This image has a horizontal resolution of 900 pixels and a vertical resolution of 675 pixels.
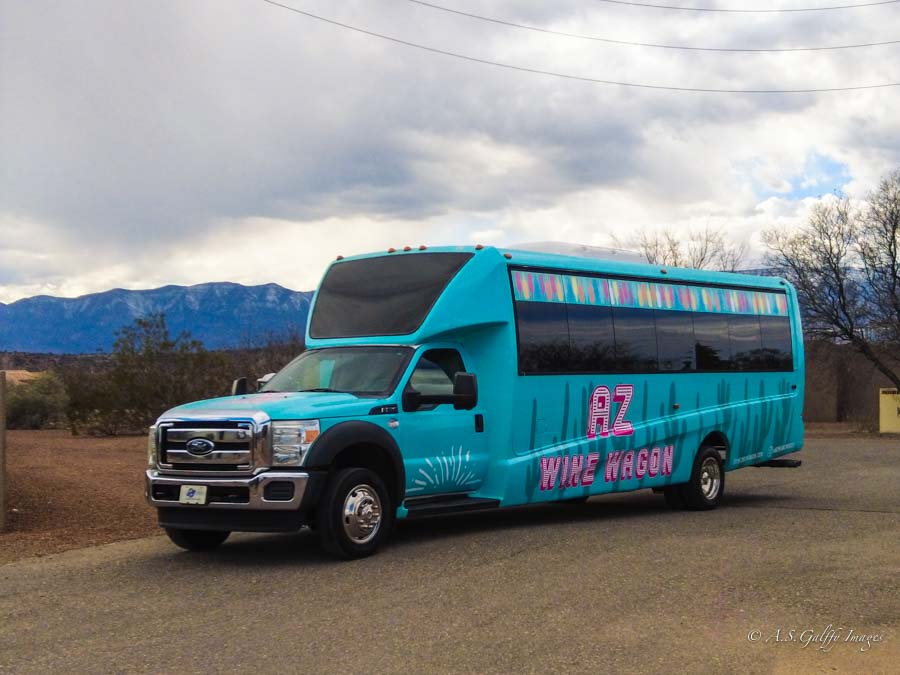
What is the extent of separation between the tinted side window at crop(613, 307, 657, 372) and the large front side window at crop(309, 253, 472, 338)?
2774 mm

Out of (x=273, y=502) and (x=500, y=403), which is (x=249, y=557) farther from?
(x=500, y=403)

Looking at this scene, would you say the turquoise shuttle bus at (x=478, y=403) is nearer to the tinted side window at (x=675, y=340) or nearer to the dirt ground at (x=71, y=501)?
the tinted side window at (x=675, y=340)

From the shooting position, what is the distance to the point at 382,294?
11984mm

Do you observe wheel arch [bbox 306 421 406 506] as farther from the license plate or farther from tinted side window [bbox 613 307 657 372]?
tinted side window [bbox 613 307 657 372]

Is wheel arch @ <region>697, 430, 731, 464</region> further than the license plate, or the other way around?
wheel arch @ <region>697, 430, 731, 464</region>

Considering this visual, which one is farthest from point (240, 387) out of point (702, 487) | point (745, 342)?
point (745, 342)

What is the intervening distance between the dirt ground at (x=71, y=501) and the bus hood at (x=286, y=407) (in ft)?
8.02

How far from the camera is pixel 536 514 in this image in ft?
47.2

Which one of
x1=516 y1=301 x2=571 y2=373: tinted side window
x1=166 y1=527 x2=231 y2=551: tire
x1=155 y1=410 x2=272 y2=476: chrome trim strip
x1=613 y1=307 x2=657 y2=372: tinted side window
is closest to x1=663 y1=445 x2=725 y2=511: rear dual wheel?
x1=613 y1=307 x2=657 y2=372: tinted side window

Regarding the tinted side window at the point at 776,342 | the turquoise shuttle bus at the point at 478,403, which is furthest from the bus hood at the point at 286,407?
the tinted side window at the point at 776,342

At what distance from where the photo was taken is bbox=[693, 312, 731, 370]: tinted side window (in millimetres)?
15070

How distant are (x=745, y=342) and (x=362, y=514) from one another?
7.82 metres

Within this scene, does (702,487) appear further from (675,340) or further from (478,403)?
(478,403)

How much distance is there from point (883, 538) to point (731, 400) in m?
4.52
